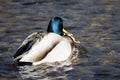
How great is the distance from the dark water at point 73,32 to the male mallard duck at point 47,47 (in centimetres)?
21

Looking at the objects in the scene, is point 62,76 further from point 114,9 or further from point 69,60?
point 114,9

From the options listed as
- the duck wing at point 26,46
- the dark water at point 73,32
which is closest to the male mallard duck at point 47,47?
the duck wing at point 26,46

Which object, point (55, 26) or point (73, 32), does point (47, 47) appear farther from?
point (73, 32)

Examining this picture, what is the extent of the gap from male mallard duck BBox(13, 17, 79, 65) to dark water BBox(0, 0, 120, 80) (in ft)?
0.70

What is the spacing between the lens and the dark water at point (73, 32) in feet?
34.8

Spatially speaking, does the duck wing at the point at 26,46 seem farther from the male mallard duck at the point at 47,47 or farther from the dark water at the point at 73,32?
the dark water at the point at 73,32

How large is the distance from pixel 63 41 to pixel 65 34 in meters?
0.65

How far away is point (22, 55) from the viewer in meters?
10.7

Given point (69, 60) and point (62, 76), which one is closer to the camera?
point (62, 76)

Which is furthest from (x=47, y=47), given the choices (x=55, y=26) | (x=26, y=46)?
(x=55, y=26)

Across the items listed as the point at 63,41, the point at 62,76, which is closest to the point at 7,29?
A: the point at 63,41

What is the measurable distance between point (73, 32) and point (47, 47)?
270 cm

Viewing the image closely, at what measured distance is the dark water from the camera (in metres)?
10.6

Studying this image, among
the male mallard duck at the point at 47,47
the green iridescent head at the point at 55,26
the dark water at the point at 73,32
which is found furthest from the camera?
the green iridescent head at the point at 55,26
